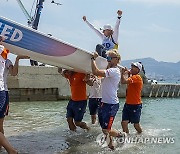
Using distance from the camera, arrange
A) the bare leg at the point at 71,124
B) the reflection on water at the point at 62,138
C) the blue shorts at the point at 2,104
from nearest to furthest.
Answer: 1. the blue shorts at the point at 2,104
2. the reflection on water at the point at 62,138
3. the bare leg at the point at 71,124

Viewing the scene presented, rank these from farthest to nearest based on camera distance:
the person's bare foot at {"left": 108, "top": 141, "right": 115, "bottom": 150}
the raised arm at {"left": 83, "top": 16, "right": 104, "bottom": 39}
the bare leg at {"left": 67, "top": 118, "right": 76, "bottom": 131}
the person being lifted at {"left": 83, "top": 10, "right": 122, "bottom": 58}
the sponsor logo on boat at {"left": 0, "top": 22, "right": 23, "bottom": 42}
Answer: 1. the raised arm at {"left": 83, "top": 16, "right": 104, "bottom": 39}
2. the person being lifted at {"left": 83, "top": 10, "right": 122, "bottom": 58}
3. the bare leg at {"left": 67, "top": 118, "right": 76, "bottom": 131}
4. the person's bare foot at {"left": 108, "top": 141, "right": 115, "bottom": 150}
5. the sponsor logo on boat at {"left": 0, "top": 22, "right": 23, "bottom": 42}

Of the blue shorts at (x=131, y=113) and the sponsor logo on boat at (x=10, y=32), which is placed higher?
the sponsor logo on boat at (x=10, y=32)

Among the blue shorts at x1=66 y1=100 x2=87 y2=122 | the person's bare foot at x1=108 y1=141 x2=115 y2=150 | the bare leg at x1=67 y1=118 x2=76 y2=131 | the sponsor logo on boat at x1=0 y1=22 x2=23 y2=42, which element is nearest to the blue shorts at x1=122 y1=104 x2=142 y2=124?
the blue shorts at x1=66 y1=100 x2=87 y2=122

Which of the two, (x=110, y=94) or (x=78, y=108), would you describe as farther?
(x=78, y=108)

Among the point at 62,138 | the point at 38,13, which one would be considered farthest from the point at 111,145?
the point at 38,13

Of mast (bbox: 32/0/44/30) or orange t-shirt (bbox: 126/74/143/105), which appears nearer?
orange t-shirt (bbox: 126/74/143/105)

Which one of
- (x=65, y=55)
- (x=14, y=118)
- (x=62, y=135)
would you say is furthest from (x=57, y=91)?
(x=65, y=55)

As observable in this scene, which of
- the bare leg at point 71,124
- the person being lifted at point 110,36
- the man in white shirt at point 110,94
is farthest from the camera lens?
the person being lifted at point 110,36

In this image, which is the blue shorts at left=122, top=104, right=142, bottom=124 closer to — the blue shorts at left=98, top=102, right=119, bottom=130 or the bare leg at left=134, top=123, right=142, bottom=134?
the bare leg at left=134, top=123, right=142, bottom=134

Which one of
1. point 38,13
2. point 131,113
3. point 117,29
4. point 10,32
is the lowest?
point 131,113
